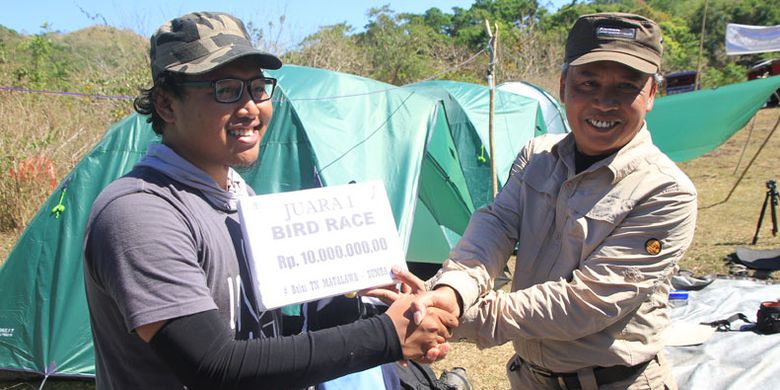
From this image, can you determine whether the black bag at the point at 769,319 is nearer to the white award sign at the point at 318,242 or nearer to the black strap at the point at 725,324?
the black strap at the point at 725,324

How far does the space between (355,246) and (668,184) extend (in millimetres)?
857

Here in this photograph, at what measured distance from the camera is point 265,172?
14.6 feet

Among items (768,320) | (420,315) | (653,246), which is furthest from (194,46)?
(768,320)

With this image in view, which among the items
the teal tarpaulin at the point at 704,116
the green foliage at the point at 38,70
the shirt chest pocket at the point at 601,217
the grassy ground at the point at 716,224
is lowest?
the grassy ground at the point at 716,224

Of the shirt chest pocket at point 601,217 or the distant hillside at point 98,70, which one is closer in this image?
the shirt chest pocket at point 601,217

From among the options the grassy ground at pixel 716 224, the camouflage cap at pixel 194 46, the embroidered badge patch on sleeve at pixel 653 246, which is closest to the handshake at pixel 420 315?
the embroidered badge patch on sleeve at pixel 653 246

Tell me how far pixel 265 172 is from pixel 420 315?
317 centimetres

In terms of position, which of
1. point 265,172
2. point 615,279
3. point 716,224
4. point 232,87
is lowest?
point 716,224

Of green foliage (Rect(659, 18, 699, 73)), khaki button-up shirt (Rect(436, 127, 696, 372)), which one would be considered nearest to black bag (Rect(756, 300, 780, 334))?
khaki button-up shirt (Rect(436, 127, 696, 372))

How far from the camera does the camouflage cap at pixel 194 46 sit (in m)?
1.40

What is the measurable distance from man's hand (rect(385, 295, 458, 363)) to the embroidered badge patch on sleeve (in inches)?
22.6

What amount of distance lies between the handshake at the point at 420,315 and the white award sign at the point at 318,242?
0.09 metres

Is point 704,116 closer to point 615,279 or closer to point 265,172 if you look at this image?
point 265,172

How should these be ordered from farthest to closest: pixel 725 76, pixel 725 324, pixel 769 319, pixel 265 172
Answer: pixel 725 76 < pixel 265 172 < pixel 725 324 < pixel 769 319
